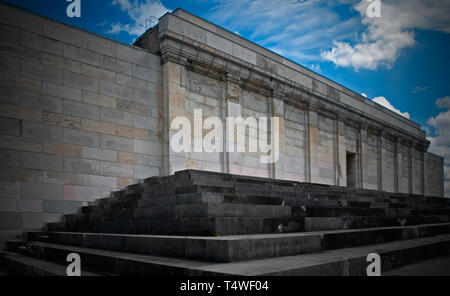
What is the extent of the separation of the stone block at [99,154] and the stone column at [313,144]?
1111 centimetres

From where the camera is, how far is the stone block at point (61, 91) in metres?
10.8

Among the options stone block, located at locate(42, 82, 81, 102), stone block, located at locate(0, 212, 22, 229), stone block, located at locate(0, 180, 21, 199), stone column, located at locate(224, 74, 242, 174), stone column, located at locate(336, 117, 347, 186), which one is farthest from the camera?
stone column, located at locate(336, 117, 347, 186)

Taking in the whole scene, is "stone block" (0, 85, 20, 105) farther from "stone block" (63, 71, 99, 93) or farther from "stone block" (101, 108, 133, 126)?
"stone block" (101, 108, 133, 126)

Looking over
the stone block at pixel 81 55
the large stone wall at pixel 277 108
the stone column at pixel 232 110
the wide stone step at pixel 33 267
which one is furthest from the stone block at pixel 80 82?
the wide stone step at pixel 33 267

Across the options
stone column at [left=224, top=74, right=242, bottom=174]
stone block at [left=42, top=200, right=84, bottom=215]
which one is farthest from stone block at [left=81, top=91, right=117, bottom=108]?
stone column at [left=224, top=74, right=242, bottom=174]

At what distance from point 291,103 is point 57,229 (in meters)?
13.3

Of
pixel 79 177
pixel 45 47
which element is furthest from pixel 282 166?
pixel 45 47

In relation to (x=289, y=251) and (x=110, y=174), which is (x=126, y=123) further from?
(x=289, y=251)

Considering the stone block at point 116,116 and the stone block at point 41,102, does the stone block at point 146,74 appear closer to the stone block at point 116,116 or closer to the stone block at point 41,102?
the stone block at point 116,116

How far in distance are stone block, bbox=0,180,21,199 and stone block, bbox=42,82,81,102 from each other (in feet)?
9.24

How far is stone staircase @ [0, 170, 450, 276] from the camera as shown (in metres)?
4.29

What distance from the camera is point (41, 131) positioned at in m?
10.6

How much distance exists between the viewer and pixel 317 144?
2044 cm
